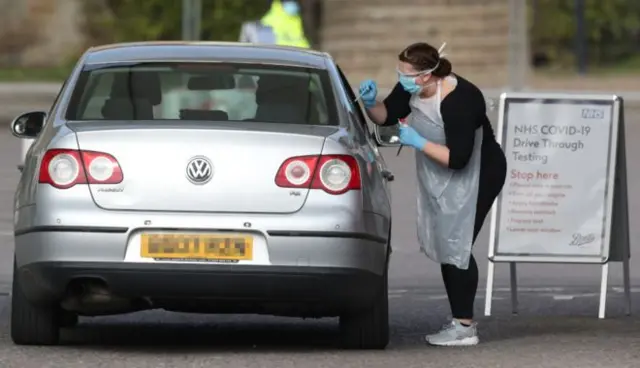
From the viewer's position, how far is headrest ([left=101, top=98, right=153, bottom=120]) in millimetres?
8984

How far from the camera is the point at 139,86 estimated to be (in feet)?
30.2

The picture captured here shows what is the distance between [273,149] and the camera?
8.61m

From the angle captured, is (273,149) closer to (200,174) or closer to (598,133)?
(200,174)

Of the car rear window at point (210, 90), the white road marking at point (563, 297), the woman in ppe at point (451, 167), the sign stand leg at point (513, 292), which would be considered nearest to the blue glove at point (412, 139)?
the woman in ppe at point (451, 167)

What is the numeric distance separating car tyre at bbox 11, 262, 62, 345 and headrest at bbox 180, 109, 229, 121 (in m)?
0.98

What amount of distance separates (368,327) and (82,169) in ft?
4.79

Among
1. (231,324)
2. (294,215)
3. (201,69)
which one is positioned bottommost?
(231,324)

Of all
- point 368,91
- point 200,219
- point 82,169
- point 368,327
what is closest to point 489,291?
point 368,91

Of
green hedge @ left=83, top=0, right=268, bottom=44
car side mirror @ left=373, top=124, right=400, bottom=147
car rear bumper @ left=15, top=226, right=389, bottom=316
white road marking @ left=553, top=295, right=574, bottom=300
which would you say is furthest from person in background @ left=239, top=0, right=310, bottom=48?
green hedge @ left=83, top=0, right=268, bottom=44

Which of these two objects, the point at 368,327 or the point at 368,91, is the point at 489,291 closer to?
the point at 368,91

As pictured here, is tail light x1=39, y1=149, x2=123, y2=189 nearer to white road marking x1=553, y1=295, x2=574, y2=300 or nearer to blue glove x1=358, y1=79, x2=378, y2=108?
blue glove x1=358, y1=79, x2=378, y2=108

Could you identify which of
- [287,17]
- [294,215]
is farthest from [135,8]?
[294,215]

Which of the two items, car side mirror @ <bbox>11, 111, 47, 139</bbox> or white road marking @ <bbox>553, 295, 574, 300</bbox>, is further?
white road marking @ <bbox>553, 295, 574, 300</bbox>

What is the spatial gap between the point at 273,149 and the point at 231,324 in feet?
6.86
